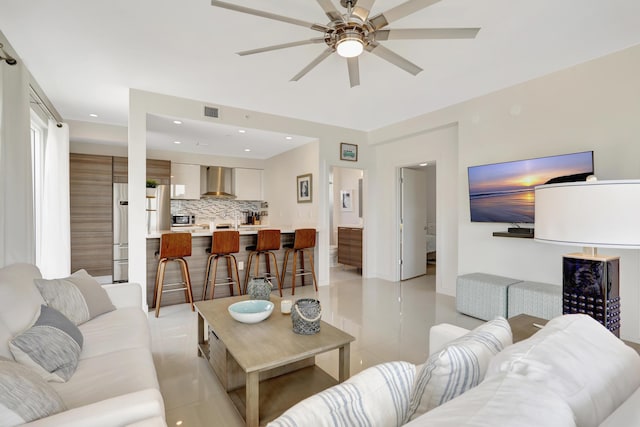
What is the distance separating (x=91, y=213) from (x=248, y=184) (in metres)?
3.00

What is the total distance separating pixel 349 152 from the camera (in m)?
5.41

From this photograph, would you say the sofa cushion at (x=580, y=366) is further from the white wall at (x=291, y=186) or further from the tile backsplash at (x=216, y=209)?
the tile backsplash at (x=216, y=209)

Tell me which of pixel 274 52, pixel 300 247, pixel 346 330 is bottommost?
pixel 346 330

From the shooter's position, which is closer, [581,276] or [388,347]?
[581,276]

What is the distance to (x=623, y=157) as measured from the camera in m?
2.77

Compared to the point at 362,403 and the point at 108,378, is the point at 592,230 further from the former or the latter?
the point at 108,378

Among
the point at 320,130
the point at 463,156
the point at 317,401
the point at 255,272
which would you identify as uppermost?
the point at 320,130

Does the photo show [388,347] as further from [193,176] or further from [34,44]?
[193,176]

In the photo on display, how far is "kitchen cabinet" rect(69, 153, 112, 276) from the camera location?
506cm

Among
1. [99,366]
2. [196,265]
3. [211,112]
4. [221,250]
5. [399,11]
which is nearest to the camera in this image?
[99,366]

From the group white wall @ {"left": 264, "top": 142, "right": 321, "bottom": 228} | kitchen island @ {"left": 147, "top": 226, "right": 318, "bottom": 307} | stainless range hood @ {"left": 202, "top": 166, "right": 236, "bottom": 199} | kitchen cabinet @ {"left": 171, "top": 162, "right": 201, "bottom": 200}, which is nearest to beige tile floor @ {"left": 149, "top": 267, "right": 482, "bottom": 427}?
kitchen island @ {"left": 147, "top": 226, "right": 318, "bottom": 307}

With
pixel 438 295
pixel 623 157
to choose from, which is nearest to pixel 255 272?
pixel 438 295

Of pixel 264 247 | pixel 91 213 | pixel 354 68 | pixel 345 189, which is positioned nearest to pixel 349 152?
pixel 345 189

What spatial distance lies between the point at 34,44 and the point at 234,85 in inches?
67.8
